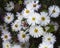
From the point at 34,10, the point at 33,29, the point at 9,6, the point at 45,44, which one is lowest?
the point at 45,44

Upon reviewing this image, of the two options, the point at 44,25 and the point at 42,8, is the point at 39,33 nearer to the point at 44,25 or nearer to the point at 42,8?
the point at 44,25

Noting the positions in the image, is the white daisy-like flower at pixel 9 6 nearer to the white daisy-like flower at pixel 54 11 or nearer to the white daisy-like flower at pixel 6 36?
the white daisy-like flower at pixel 6 36

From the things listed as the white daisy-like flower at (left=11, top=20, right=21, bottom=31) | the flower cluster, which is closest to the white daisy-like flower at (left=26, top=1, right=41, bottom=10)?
the flower cluster

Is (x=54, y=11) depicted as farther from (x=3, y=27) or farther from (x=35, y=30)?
(x=3, y=27)

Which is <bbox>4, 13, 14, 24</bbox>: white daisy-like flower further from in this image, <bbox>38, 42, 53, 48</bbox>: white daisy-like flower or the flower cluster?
<bbox>38, 42, 53, 48</bbox>: white daisy-like flower

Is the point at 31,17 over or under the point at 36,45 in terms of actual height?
over

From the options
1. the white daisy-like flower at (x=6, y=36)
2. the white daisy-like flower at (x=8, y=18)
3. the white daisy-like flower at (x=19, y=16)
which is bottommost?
the white daisy-like flower at (x=6, y=36)

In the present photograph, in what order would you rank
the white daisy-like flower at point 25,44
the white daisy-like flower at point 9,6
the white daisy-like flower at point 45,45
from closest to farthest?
the white daisy-like flower at point 45,45 → the white daisy-like flower at point 25,44 → the white daisy-like flower at point 9,6

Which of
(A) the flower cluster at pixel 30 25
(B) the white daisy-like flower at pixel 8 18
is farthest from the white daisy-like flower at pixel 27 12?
(B) the white daisy-like flower at pixel 8 18

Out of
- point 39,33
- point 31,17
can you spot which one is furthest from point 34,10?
point 39,33
